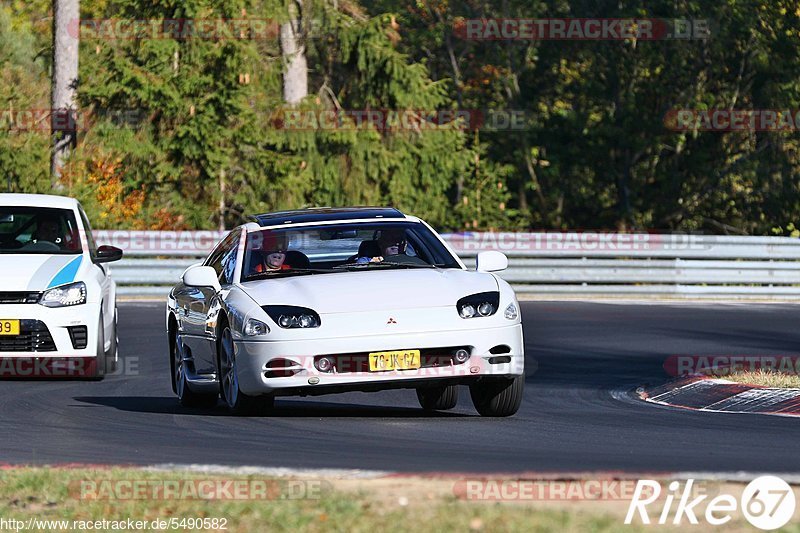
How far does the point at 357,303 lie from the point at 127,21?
23.1 metres

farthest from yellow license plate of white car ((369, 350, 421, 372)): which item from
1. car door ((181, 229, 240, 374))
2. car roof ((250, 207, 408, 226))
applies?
car roof ((250, 207, 408, 226))

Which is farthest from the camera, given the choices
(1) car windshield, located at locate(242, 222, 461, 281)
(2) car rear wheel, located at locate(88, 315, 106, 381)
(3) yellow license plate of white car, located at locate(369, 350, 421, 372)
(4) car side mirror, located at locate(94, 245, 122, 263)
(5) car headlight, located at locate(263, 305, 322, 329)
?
(4) car side mirror, located at locate(94, 245, 122, 263)

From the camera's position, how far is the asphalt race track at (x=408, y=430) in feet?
28.8

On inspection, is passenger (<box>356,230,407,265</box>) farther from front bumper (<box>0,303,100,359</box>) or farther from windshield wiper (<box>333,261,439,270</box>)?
front bumper (<box>0,303,100,359</box>)

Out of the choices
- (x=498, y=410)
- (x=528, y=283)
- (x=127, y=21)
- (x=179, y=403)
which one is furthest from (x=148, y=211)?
(x=498, y=410)

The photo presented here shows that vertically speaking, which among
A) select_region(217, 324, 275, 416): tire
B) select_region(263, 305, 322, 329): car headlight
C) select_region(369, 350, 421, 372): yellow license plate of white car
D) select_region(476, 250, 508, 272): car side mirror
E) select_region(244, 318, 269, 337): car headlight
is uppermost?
select_region(476, 250, 508, 272): car side mirror

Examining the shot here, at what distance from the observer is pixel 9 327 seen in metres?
14.0

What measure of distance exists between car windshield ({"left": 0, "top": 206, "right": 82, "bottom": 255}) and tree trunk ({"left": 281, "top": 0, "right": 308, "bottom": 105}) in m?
21.0

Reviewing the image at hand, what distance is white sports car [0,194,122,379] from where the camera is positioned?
1410cm

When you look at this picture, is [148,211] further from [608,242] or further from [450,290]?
[450,290]

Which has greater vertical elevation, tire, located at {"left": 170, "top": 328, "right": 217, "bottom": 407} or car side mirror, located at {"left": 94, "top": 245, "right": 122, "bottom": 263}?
car side mirror, located at {"left": 94, "top": 245, "right": 122, "bottom": 263}

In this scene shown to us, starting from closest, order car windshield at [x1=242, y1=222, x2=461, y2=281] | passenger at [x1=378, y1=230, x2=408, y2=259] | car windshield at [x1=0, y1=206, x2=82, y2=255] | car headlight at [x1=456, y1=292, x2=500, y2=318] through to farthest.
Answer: car headlight at [x1=456, y1=292, x2=500, y2=318]
car windshield at [x1=242, y1=222, x2=461, y2=281]
passenger at [x1=378, y1=230, x2=408, y2=259]
car windshield at [x1=0, y1=206, x2=82, y2=255]

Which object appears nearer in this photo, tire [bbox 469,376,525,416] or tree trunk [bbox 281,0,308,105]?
tire [bbox 469,376,525,416]

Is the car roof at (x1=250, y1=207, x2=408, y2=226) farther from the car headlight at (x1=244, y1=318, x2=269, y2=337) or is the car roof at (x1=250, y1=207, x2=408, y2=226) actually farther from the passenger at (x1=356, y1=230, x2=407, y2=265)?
the car headlight at (x1=244, y1=318, x2=269, y2=337)
